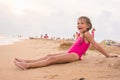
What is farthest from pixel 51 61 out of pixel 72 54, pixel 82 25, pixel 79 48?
pixel 82 25

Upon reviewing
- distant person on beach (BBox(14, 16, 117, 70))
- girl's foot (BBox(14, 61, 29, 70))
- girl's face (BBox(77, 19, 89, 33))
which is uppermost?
girl's face (BBox(77, 19, 89, 33))

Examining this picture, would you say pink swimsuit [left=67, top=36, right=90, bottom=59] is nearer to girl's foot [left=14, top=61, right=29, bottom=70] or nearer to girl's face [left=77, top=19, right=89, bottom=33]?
girl's face [left=77, top=19, right=89, bottom=33]

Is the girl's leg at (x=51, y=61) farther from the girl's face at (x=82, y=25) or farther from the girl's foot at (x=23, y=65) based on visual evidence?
the girl's face at (x=82, y=25)

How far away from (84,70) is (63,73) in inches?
17.4

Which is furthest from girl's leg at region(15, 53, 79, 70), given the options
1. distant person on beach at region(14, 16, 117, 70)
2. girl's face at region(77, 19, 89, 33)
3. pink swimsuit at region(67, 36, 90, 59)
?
girl's face at region(77, 19, 89, 33)

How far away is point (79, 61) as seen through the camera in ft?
21.2

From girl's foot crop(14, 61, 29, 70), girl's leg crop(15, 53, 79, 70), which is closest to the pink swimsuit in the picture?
girl's leg crop(15, 53, 79, 70)

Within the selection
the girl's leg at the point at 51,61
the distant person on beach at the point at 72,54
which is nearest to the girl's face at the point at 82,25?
the distant person on beach at the point at 72,54

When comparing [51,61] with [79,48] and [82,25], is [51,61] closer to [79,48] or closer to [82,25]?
[79,48]

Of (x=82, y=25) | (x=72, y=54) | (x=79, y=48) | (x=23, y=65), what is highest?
(x=82, y=25)

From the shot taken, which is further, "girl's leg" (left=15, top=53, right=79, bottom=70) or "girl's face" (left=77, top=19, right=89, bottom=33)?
"girl's face" (left=77, top=19, right=89, bottom=33)

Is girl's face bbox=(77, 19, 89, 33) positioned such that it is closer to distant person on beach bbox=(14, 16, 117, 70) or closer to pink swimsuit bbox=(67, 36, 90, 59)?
distant person on beach bbox=(14, 16, 117, 70)

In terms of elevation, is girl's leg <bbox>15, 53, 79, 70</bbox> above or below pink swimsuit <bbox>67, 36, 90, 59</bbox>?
below

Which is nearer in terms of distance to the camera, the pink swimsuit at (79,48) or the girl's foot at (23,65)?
the girl's foot at (23,65)
